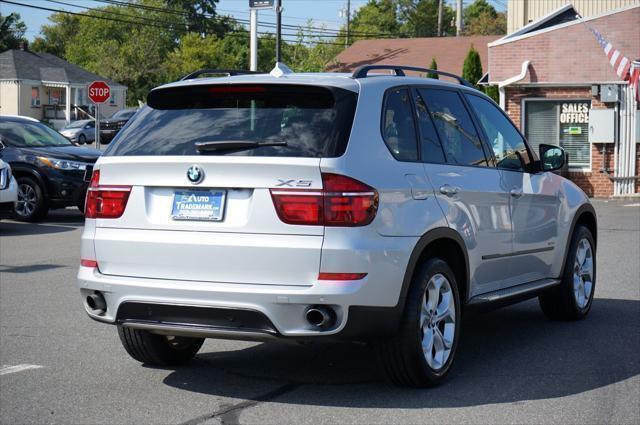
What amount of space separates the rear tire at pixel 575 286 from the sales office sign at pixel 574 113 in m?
20.0

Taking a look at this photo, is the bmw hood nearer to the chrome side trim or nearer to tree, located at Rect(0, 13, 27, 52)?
the chrome side trim

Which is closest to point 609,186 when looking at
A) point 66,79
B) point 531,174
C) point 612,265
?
point 612,265

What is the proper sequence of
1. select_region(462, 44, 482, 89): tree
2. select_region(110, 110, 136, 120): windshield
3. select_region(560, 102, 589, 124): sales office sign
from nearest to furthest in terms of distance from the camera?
select_region(560, 102, 589, 124): sales office sign < select_region(462, 44, 482, 89): tree < select_region(110, 110, 136, 120): windshield

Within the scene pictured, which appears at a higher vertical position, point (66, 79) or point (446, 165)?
point (66, 79)

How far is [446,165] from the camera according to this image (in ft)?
22.3

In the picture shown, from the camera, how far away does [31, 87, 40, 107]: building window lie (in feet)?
254

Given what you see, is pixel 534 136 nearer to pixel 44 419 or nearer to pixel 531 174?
pixel 531 174

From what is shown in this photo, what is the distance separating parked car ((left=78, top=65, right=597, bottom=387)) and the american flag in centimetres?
2130

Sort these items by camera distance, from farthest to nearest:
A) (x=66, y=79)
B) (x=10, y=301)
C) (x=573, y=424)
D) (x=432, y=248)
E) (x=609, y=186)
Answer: (x=66, y=79) → (x=609, y=186) → (x=10, y=301) → (x=432, y=248) → (x=573, y=424)

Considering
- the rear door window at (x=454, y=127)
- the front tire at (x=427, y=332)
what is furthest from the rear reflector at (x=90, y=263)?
the rear door window at (x=454, y=127)

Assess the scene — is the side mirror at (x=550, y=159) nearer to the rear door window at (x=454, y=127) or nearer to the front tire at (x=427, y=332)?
the rear door window at (x=454, y=127)

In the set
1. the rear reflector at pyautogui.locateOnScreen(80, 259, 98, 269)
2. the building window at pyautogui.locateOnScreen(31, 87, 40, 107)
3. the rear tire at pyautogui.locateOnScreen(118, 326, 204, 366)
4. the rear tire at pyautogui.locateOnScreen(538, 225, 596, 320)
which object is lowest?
the rear tire at pyautogui.locateOnScreen(118, 326, 204, 366)

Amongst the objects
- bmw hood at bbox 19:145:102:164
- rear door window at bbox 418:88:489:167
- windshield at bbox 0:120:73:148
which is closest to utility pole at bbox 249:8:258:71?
windshield at bbox 0:120:73:148

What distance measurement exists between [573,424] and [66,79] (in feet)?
247
